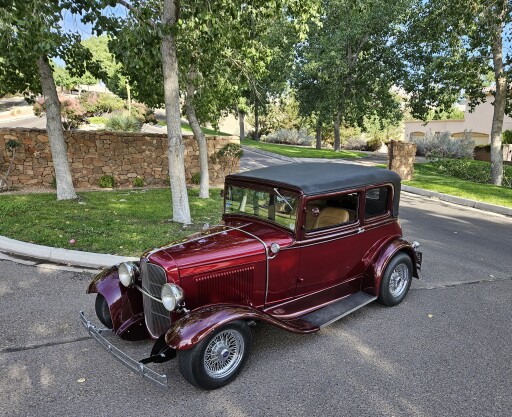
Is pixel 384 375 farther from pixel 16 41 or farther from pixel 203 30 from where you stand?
pixel 16 41

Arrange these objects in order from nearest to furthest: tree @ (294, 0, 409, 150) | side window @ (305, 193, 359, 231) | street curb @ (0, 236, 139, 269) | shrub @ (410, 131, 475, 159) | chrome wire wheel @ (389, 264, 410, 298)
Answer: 1. side window @ (305, 193, 359, 231)
2. chrome wire wheel @ (389, 264, 410, 298)
3. street curb @ (0, 236, 139, 269)
4. tree @ (294, 0, 409, 150)
5. shrub @ (410, 131, 475, 159)

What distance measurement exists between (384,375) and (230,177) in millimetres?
2556

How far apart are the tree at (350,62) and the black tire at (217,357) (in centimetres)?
2108

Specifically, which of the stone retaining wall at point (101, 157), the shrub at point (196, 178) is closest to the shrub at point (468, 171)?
the stone retaining wall at point (101, 157)

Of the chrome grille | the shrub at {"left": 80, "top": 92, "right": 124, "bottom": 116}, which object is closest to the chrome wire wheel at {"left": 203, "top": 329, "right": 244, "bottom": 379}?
the chrome grille

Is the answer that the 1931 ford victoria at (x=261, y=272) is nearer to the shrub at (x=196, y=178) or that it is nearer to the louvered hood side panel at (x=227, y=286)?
the louvered hood side panel at (x=227, y=286)

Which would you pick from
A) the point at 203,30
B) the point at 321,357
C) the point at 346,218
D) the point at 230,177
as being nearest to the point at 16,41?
the point at 203,30

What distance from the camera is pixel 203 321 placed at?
3004 mm

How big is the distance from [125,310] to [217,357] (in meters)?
1.09

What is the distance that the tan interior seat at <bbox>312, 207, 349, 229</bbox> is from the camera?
407 centimetres

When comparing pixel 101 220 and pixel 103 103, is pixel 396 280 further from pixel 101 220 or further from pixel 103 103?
pixel 103 103

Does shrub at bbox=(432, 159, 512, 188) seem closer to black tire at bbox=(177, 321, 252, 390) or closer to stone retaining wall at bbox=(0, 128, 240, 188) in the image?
stone retaining wall at bbox=(0, 128, 240, 188)

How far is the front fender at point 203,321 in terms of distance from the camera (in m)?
2.89

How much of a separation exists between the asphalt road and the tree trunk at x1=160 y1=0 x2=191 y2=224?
108 inches
